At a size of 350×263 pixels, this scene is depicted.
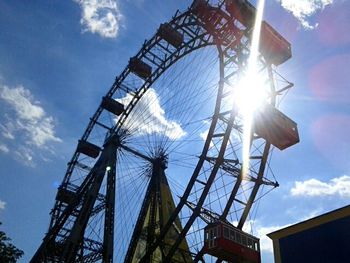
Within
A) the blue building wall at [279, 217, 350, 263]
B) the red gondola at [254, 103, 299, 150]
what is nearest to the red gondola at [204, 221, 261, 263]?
the blue building wall at [279, 217, 350, 263]

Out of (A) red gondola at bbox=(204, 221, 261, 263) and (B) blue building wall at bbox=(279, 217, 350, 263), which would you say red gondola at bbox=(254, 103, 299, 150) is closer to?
(A) red gondola at bbox=(204, 221, 261, 263)

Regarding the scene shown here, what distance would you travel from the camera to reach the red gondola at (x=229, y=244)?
23.6m

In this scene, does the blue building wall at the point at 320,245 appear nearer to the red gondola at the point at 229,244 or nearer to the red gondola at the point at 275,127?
the red gondola at the point at 229,244

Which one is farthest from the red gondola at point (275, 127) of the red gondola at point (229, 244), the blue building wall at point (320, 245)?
the blue building wall at point (320, 245)

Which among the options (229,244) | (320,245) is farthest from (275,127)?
(320,245)

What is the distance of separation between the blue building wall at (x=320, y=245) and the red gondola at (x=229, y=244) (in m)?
3.16

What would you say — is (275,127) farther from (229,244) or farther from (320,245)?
(320,245)

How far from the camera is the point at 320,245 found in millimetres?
19922

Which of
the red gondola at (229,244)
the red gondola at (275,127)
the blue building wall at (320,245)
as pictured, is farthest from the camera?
the red gondola at (275,127)

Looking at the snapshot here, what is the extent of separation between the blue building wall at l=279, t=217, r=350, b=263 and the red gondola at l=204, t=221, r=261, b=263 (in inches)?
124

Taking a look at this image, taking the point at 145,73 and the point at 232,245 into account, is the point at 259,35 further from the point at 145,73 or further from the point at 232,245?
the point at 232,245

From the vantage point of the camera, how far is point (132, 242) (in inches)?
1229

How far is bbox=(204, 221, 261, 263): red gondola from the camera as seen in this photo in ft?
77.6

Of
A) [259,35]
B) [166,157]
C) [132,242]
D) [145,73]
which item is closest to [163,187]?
[166,157]
